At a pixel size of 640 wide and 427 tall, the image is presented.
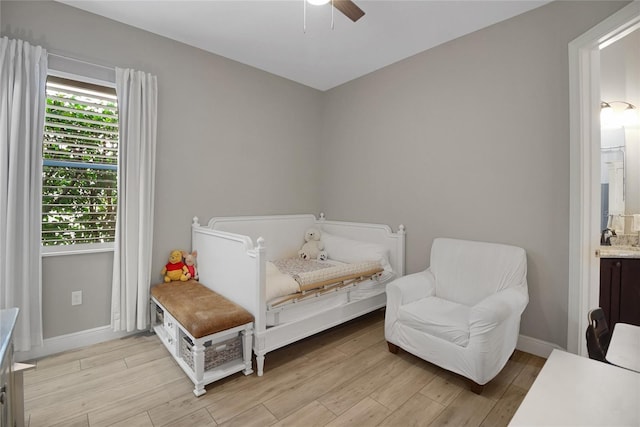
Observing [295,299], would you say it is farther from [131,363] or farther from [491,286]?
[491,286]

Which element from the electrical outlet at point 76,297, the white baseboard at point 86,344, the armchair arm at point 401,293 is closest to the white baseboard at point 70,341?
the white baseboard at point 86,344

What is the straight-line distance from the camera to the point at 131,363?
2.16 m

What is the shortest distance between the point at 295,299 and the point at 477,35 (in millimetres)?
2708

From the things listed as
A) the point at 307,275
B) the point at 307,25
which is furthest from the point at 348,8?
the point at 307,275

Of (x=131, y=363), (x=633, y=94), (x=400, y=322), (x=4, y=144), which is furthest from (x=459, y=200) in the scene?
(x=4, y=144)

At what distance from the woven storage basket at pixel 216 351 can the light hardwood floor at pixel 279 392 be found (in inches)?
5.0

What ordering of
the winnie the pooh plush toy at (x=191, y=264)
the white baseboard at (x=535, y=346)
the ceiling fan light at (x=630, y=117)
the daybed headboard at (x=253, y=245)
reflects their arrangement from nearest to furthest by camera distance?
the daybed headboard at (x=253, y=245) → the white baseboard at (x=535, y=346) → the ceiling fan light at (x=630, y=117) → the winnie the pooh plush toy at (x=191, y=264)

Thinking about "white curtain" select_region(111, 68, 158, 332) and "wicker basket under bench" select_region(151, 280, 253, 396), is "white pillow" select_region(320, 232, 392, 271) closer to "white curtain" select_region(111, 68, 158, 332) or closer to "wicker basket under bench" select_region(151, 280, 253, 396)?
"wicker basket under bench" select_region(151, 280, 253, 396)

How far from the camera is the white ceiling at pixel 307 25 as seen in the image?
225 cm

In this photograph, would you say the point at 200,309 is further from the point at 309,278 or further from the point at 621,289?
the point at 621,289

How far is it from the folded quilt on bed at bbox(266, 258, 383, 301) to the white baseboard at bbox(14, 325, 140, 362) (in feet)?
4.87

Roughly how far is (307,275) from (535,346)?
1.86 meters

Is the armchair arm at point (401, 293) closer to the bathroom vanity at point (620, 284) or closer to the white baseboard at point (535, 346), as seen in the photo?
the white baseboard at point (535, 346)

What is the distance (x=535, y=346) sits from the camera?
7.54ft
